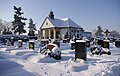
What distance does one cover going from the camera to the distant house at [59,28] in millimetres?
48625

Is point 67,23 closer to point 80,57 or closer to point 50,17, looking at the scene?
point 50,17

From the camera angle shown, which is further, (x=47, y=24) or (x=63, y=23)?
(x=63, y=23)

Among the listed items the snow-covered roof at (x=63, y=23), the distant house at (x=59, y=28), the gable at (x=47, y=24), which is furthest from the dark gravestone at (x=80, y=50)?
the gable at (x=47, y=24)

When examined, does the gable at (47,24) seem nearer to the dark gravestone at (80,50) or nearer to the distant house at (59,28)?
the distant house at (59,28)

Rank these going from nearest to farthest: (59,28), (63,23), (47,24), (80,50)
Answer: (80,50) < (59,28) < (47,24) < (63,23)

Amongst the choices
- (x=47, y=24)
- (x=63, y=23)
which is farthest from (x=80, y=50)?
(x=63, y=23)

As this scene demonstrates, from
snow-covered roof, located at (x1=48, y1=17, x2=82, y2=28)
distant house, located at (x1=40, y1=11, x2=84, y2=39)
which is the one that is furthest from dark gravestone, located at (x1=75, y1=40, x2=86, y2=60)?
snow-covered roof, located at (x1=48, y1=17, x2=82, y2=28)

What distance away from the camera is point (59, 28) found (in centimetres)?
4966

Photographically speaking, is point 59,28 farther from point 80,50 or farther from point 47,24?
point 80,50

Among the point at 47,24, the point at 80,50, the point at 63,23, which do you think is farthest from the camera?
the point at 63,23

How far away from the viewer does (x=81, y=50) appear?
12.3m

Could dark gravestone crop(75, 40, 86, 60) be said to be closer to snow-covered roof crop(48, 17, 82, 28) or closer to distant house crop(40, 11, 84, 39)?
distant house crop(40, 11, 84, 39)

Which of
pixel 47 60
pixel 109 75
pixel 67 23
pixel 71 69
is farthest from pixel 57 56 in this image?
pixel 67 23

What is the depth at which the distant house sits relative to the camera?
48.6 meters
